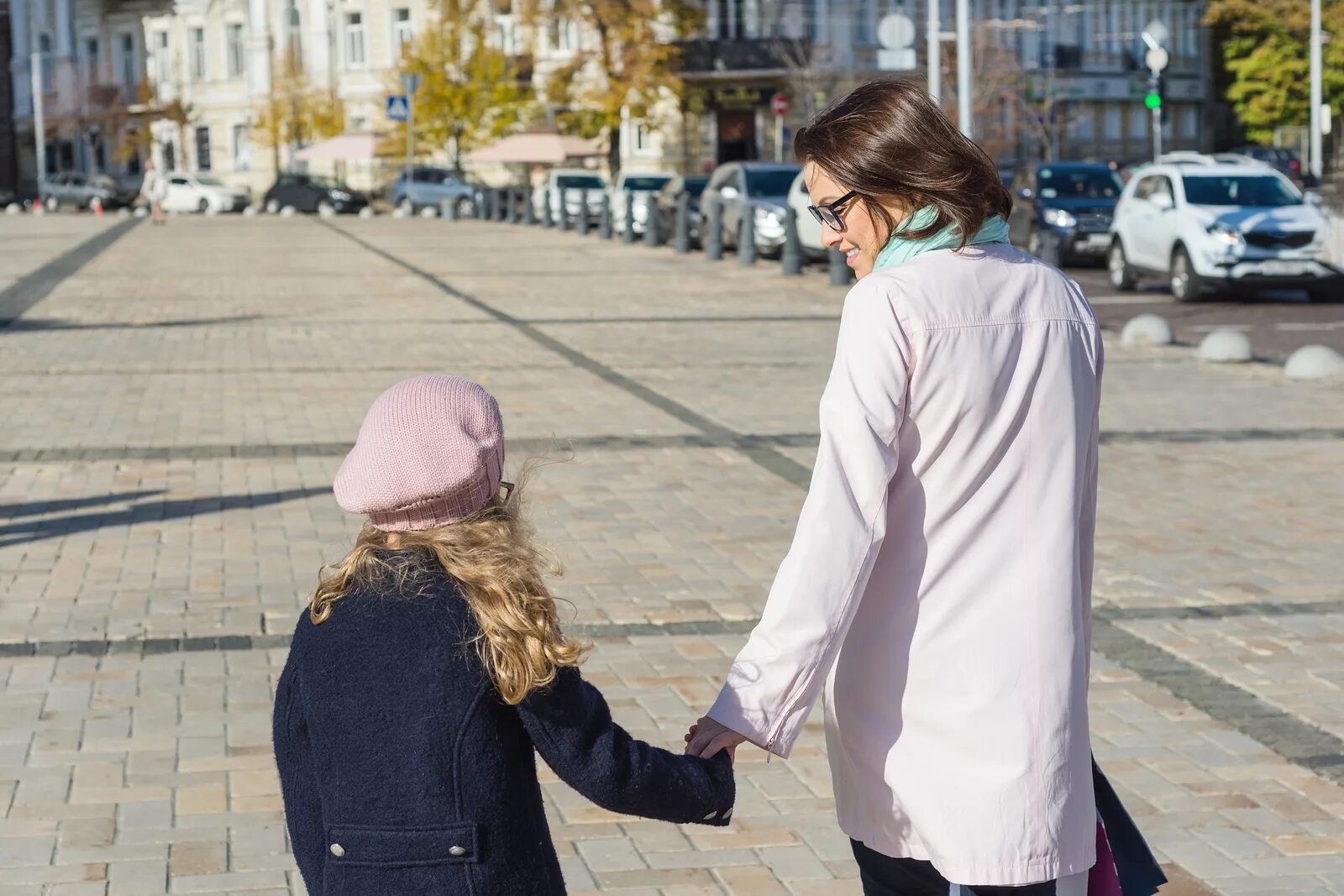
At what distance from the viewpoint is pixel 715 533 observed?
8.12 meters

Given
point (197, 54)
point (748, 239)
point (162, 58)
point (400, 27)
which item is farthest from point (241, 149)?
point (748, 239)

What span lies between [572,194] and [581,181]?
5.87 metres

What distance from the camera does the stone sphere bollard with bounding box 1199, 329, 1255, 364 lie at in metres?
14.4

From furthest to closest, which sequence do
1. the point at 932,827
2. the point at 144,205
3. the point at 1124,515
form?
1. the point at 144,205
2. the point at 1124,515
3. the point at 932,827

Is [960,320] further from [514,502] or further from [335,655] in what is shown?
[335,655]

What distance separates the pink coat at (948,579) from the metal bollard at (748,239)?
77.6 feet

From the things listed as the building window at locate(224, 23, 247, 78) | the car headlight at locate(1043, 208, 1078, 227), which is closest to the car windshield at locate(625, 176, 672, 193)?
the car headlight at locate(1043, 208, 1078, 227)

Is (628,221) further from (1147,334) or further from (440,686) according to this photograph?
(440,686)

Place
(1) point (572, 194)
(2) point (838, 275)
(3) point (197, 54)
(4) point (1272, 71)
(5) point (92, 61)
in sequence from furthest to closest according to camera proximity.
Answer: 1. (5) point (92, 61)
2. (3) point (197, 54)
3. (4) point (1272, 71)
4. (1) point (572, 194)
5. (2) point (838, 275)

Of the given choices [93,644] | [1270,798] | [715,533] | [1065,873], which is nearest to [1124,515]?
[715,533]

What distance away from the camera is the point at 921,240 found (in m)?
2.53

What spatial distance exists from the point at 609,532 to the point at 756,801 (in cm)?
344

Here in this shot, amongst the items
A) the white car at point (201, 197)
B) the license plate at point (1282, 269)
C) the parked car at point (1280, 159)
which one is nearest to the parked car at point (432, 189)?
the white car at point (201, 197)

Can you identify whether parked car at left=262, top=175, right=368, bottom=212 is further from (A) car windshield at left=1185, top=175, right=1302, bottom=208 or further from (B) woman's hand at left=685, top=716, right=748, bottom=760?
(B) woman's hand at left=685, top=716, right=748, bottom=760
